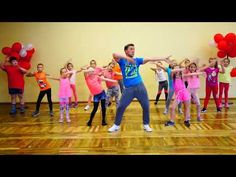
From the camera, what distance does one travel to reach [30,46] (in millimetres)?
9031

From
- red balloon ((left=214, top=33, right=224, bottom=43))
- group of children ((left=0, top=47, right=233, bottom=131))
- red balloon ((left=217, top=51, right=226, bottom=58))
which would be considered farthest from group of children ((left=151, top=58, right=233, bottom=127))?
red balloon ((left=214, top=33, right=224, bottom=43))

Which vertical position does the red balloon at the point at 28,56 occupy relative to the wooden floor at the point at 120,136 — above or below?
above

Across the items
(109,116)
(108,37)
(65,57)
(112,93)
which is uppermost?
(108,37)

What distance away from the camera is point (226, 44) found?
8.64m

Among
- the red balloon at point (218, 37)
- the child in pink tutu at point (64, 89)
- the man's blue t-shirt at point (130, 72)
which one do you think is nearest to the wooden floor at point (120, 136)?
the child in pink tutu at point (64, 89)

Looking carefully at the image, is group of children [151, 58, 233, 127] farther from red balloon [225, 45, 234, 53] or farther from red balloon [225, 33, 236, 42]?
red balloon [225, 33, 236, 42]

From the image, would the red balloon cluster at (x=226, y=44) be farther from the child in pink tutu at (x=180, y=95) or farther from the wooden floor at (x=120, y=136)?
the child in pink tutu at (x=180, y=95)

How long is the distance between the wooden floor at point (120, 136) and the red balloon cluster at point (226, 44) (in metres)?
2.38

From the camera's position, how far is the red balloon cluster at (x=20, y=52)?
28.6ft

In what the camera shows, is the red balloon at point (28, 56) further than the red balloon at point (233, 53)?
Yes

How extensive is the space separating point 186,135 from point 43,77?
3.61 metres

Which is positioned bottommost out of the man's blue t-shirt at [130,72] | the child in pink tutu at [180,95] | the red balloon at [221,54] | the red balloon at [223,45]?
the child in pink tutu at [180,95]
